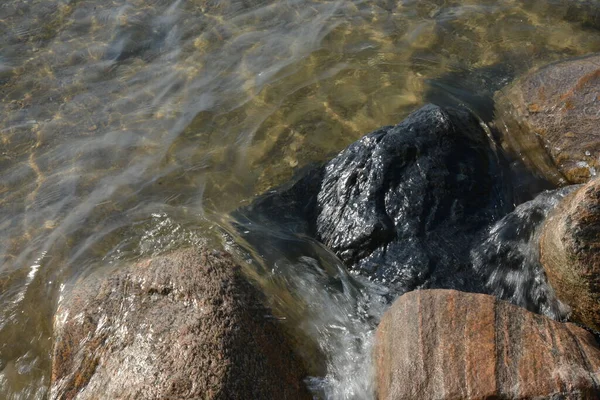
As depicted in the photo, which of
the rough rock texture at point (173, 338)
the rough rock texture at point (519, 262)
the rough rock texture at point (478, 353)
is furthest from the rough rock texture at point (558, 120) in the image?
the rough rock texture at point (173, 338)

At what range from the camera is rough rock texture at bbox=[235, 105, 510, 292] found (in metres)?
4.27

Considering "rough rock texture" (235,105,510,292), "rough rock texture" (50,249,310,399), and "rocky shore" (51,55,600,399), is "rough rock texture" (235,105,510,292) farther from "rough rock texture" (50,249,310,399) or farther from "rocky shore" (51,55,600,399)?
"rough rock texture" (50,249,310,399)

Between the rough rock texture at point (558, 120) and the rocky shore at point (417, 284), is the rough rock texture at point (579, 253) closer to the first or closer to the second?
the rocky shore at point (417, 284)

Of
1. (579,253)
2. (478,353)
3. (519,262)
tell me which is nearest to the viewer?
(478,353)

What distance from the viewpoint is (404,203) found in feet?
14.8

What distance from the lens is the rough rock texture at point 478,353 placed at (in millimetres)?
2977

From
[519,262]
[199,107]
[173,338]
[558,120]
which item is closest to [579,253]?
[519,262]

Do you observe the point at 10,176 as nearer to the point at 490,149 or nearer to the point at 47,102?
the point at 47,102

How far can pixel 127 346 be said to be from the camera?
3428mm

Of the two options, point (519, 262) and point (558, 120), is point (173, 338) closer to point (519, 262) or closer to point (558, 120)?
point (519, 262)

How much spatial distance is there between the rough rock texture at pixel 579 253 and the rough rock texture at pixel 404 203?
634 millimetres

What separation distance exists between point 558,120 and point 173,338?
13.4 ft

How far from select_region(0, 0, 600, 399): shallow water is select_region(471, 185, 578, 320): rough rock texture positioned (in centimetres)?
90

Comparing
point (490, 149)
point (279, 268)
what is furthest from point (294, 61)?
point (279, 268)
